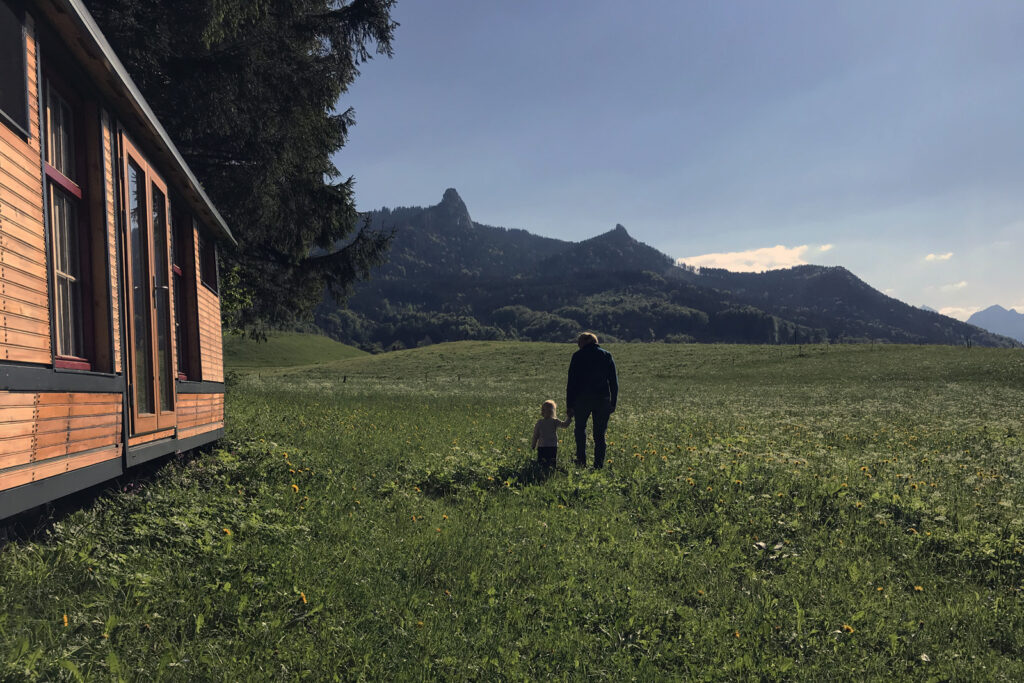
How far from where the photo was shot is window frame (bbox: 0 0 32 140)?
14.1ft

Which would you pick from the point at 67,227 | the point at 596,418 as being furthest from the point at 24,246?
the point at 596,418

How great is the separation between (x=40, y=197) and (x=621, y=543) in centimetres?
644

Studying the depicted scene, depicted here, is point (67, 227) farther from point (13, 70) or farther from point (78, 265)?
point (13, 70)

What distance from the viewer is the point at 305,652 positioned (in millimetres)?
4266

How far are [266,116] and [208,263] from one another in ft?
15.9

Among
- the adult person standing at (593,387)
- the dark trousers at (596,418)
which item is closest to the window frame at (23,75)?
the adult person standing at (593,387)

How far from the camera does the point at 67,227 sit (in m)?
5.50

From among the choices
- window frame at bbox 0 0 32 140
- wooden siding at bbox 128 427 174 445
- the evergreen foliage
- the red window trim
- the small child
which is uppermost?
the evergreen foliage

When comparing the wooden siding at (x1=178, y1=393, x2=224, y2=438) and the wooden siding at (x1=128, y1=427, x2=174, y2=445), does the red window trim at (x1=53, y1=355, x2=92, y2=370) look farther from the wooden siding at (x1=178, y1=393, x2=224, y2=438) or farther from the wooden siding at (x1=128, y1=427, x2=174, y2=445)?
the wooden siding at (x1=178, y1=393, x2=224, y2=438)

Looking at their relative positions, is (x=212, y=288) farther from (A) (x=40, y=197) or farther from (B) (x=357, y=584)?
(B) (x=357, y=584)

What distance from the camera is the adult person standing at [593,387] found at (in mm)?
10102

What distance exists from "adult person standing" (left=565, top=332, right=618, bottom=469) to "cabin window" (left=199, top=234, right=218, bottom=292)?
6.50 meters

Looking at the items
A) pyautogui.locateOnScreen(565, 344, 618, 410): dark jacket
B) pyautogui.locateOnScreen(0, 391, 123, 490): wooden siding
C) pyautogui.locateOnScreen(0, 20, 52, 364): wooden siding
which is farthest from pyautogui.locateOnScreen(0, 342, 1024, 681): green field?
pyautogui.locateOnScreen(0, 20, 52, 364): wooden siding

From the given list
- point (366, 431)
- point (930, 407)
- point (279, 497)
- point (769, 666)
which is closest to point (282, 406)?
point (366, 431)
